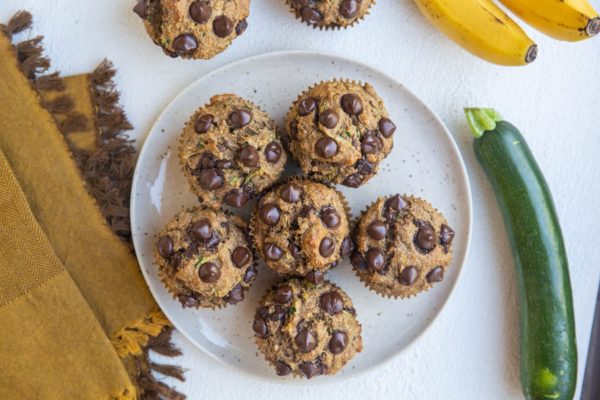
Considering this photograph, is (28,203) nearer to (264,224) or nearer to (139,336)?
(139,336)

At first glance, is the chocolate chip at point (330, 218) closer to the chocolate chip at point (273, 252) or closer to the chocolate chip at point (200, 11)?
the chocolate chip at point (273, 252)

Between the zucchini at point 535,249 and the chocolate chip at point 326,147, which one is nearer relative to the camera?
the chocolate chip at point 326,147

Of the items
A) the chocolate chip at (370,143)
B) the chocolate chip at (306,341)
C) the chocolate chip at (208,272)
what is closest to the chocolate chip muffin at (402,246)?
the chocolate chip at (370,143)

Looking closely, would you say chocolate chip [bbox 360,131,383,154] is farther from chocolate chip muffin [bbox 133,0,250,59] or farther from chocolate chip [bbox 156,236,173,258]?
chocolate chip [bbox 156,236,173,258]

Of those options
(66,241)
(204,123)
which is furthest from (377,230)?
(66,241)

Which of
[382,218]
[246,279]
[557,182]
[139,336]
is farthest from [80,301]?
[557,182]

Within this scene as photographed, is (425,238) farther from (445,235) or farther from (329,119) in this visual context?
(329,119)
